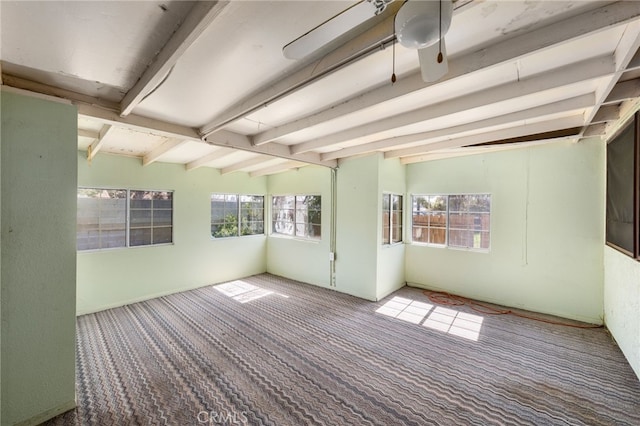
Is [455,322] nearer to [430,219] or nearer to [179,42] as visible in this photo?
[430,219]

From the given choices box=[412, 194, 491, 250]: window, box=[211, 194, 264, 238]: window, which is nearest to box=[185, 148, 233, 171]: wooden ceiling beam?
box=[211, 194, 264, 238]: window

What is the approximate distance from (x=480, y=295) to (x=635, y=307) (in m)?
2.00

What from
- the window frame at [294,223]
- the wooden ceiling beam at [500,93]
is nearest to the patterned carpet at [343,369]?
the window frame at [294,223]

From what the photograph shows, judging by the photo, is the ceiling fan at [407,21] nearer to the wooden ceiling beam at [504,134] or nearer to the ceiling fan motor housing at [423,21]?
the ceiling fan motor housing at [423,21]

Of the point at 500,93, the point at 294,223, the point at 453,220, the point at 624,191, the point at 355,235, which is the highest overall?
the point at 500,93

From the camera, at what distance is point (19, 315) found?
1866 mm

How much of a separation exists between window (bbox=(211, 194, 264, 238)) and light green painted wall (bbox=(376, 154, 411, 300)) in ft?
10.4

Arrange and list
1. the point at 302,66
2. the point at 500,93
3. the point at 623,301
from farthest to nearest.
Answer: the point at 623,301
the point at 500,93
the point at 302,66

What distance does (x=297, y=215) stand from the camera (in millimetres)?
5766

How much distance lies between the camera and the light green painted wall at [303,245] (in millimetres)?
5094

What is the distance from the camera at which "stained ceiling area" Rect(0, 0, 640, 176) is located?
127 cm

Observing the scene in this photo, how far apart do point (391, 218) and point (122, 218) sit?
4.70 metres

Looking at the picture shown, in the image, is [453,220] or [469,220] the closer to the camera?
[469,220]

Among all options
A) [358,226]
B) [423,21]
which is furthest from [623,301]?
[423,21]
